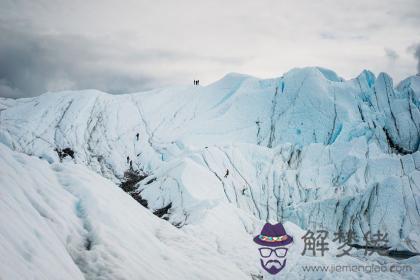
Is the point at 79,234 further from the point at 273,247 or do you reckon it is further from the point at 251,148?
the point at 251,148

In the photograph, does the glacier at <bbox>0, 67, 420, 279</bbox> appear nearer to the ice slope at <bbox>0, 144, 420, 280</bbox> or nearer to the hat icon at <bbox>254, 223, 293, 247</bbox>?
the hat icon at <bbox>254, 223, 293, 247</bbox>

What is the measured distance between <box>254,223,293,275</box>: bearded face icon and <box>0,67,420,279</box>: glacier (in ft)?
3.99

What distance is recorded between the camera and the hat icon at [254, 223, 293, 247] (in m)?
30.2

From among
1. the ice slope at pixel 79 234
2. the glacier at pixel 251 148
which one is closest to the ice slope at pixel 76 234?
the ice slope at pixel 79 234

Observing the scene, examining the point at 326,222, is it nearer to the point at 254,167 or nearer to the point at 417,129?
the point at 254,167

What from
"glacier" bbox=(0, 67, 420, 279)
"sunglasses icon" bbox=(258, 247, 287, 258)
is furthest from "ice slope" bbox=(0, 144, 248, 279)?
"glacier" bbox=(0, 67, 420, 279)

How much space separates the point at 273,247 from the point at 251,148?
46.4 meters

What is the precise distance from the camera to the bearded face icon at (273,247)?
26281 mm

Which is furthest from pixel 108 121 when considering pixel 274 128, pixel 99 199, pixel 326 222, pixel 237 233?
pixel 99 199

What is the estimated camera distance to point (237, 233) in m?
32.2

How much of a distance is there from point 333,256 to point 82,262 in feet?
101

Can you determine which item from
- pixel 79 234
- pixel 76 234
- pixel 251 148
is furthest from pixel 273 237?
pixel 251 148

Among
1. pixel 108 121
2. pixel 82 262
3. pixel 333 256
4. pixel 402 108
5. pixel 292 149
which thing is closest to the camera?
pixel 82 262

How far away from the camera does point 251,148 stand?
7562 cm
